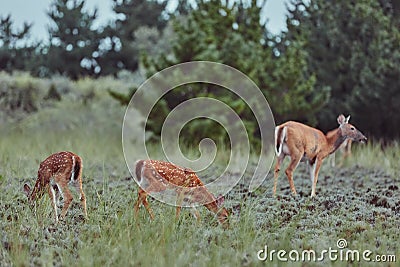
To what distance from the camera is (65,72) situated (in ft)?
90.7

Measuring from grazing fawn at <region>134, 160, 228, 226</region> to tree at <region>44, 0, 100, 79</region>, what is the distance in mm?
24284

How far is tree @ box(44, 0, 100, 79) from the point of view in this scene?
29.2 meters

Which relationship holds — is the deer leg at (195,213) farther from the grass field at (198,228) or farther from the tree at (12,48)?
the tree at (12,48)

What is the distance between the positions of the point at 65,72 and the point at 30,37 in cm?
467

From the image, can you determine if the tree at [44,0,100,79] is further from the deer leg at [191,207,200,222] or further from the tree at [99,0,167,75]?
the deer leg at [191,207,200,222]

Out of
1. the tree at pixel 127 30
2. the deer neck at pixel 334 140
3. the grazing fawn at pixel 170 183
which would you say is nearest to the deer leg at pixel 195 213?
the grazing fawn at pixel 170 183

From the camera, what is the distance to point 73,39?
29938 millimetres

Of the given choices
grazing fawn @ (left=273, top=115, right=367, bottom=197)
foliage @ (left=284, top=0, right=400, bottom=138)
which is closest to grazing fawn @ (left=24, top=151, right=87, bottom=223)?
grazing fawn @ (left=273, top=115, right=367, bottom=197)

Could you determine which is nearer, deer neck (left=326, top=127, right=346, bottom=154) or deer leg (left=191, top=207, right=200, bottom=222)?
deer leg (left=191, top=207, right=200, bottom=222)

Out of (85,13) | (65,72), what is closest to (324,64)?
(65,72)

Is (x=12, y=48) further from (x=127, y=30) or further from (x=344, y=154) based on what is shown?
(x=344, y=154)

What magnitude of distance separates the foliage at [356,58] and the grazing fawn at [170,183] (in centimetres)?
1053

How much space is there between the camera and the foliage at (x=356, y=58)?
1520cm

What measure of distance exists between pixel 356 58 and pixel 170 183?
11.0 metres
